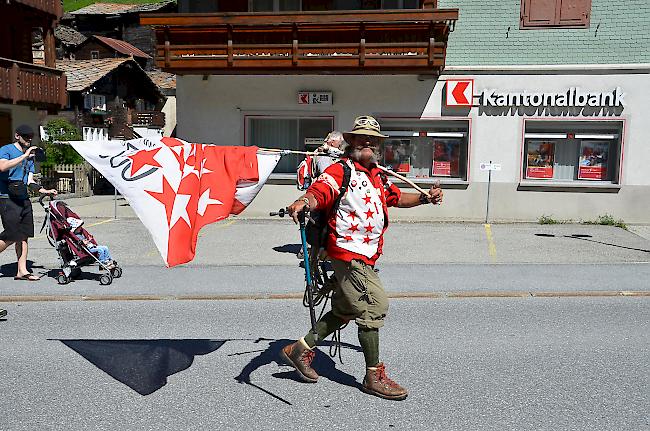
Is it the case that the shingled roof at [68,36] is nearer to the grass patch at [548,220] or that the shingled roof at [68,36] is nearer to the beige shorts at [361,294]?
the grass patch at [548,220]

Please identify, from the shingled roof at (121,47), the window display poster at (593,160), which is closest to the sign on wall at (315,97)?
the window display poster at (593,160)

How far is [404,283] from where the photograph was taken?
28.1 ft

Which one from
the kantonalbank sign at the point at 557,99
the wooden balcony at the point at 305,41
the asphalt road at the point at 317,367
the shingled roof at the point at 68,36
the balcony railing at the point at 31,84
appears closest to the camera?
the asphalt road at the point at 317,367

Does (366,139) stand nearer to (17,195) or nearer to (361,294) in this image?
(361,294)

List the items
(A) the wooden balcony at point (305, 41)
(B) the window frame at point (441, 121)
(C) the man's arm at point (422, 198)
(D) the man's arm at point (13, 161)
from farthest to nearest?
(B) the window frame at point (441, 121), (A) the wooden balcony at point (305, 41), (D) the man's arm at point (13, 161), (C) the man's arm at point (422, 198)

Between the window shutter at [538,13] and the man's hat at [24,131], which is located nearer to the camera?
the man's hat at [24,131]

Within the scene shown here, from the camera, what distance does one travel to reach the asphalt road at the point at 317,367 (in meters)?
4.20

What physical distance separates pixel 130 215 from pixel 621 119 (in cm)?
1213

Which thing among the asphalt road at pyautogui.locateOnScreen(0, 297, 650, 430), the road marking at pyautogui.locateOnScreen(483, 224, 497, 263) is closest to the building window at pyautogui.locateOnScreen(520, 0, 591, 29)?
the road marking at pyautogui.locateOnScreen(483, 224, 497, 263)

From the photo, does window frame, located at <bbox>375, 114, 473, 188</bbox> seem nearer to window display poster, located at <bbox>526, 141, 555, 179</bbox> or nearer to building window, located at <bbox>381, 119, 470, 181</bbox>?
building window, located at <bbox>381, 119, 470, 181</bbox>

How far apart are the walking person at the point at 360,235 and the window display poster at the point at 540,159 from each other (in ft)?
40.5

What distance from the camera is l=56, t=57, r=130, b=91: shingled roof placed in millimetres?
37812

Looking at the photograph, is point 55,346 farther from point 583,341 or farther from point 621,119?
point 621,119

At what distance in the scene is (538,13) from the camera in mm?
15484
